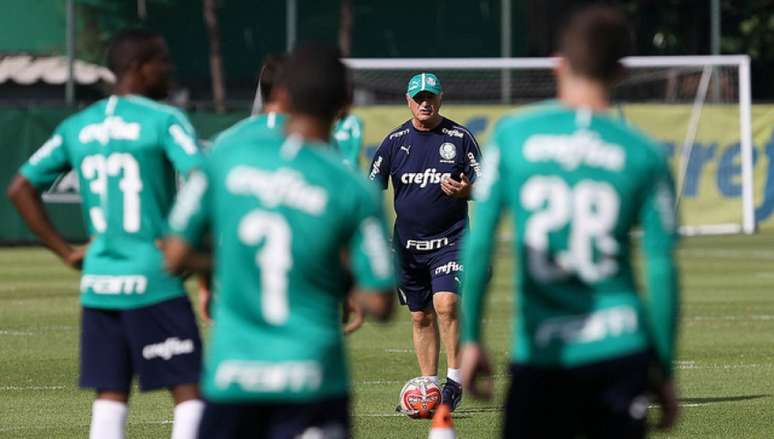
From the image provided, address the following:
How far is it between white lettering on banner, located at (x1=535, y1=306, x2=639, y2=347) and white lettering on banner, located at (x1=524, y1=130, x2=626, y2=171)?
47 cm

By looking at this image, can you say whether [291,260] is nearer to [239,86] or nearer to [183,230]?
[183,230]

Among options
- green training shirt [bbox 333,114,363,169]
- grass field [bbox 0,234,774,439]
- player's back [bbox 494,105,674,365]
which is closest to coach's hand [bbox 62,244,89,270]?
player's back [bbox 494,105,674,365]

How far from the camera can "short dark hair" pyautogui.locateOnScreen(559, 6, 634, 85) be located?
5711 mm

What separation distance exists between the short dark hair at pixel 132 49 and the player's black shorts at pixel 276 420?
2.43 metres

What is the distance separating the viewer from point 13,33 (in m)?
40.0

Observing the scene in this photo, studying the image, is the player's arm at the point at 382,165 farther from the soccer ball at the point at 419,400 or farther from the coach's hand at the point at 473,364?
the coach's hand at the point at 473,364

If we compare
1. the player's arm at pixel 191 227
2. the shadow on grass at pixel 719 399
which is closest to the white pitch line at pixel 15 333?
the shadow on grass at pixel 719 399

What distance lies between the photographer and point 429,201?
12742 mm

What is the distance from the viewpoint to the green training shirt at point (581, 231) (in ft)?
18.6

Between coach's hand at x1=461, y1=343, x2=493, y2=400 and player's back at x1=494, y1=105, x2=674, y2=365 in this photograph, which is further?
coach's hand at x1=461, y1=343, x2=493, y2=400

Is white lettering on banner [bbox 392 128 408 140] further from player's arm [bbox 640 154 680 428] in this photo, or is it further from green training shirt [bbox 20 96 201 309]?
player's arm [bbox 640 154 680 428]

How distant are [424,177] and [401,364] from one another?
262 centimetres

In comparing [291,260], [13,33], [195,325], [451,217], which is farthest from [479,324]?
[13,33]

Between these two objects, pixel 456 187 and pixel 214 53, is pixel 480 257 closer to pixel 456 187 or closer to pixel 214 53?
pixel 456 187
